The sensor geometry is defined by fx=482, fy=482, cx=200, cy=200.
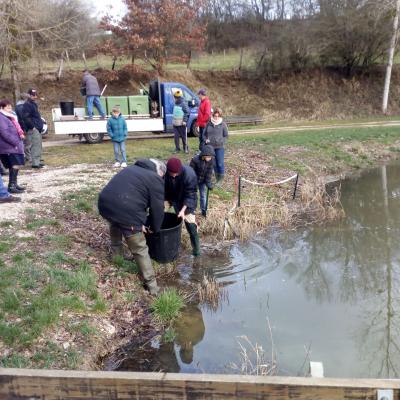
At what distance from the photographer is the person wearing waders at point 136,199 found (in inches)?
235

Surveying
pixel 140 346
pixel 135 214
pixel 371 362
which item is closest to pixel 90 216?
pixel 135 214

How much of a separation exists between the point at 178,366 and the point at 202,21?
3077cm

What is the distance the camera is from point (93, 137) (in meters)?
16.8

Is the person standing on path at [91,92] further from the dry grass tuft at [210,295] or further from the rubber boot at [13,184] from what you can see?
the dry grass tuft at [210,295]

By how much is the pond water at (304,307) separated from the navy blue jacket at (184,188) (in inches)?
50.4

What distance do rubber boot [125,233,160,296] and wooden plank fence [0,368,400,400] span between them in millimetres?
2988

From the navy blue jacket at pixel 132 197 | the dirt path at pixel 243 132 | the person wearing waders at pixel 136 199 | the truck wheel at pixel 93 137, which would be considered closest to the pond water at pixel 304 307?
the person wearing waders at pixel 136 199

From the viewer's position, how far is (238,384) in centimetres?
323

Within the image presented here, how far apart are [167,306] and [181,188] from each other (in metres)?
1.72

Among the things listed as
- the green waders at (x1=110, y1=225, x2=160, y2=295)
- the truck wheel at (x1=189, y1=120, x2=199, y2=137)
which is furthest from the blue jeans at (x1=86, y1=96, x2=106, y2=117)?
the green waders at (x1=110, y1=225, x2=160, y2=295)

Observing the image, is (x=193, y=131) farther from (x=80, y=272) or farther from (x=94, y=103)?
(x=80, y=272)

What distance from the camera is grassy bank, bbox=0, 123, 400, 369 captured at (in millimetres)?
5297

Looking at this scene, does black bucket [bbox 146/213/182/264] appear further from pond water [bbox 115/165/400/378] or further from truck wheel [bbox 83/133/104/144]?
truck wheel [bbox 83/133/104/144]

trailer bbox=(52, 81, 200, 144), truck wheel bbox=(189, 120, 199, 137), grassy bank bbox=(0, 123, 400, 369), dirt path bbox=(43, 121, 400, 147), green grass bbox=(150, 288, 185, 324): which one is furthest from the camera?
dirt path bbox=(43, 121, 400, 147)
